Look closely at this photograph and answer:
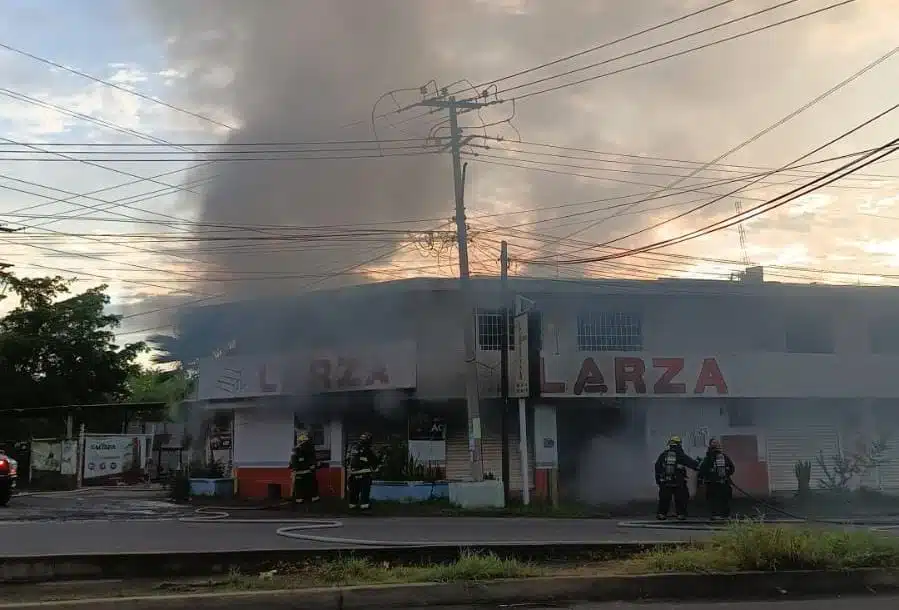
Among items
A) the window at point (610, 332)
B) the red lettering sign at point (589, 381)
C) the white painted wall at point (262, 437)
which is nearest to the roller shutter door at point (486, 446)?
the red lettering sign at point (589, 381)

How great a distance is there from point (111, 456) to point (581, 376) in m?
17.1

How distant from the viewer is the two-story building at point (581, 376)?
19.4 meters

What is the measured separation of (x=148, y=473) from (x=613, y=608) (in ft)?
88.1

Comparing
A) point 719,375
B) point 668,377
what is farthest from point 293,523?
point 719,375

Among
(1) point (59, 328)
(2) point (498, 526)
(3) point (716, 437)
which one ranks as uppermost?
(1) point (59, 328)

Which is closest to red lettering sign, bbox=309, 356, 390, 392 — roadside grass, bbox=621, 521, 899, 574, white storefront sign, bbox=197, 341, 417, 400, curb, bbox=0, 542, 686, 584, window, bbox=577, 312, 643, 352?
white storefront sign, bbox=197, 341, 417, 400

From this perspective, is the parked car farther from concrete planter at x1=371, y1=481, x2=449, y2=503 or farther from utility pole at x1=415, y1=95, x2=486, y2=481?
utility pole at x1=415, y1=95, x2=486, y2=481

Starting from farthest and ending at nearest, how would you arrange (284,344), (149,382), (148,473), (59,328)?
(149,382) → (59,328) → (148,473) → (284,344)

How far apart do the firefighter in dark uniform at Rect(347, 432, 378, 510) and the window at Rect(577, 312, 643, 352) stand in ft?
21.0

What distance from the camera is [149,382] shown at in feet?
222

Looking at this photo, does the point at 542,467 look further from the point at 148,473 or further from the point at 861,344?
the point at 148,473

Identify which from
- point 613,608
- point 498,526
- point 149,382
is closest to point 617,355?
point 498,526

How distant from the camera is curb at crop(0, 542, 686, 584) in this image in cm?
761

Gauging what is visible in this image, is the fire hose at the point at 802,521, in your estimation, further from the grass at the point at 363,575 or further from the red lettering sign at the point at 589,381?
the grass at the point at 363,575
